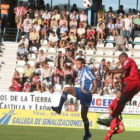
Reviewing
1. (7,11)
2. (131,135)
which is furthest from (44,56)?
(131,135)

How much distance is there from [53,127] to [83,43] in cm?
869

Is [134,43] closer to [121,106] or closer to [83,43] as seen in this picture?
[83,43]

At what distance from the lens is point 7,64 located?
3094 centimetres

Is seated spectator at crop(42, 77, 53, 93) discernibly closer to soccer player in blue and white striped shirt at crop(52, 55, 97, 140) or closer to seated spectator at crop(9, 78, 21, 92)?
seated spectator at crop(9, 78, 21, 92)

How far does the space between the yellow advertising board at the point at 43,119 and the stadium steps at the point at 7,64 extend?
5020 millimetres

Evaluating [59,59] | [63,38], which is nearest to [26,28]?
[63,38]

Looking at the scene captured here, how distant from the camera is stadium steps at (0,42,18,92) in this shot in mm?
29592

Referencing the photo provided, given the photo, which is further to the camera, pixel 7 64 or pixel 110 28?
pixel 110 28

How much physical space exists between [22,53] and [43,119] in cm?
703

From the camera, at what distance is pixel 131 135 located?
21.0 m

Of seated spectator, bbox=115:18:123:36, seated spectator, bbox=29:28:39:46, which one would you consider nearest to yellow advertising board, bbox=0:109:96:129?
seated spectator, bbox=29:28:39:46

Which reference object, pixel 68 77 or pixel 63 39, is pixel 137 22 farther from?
pixel 68 77

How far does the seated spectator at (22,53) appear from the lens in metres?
30.3

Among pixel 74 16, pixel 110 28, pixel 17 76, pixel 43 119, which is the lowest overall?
pixel 43 119
